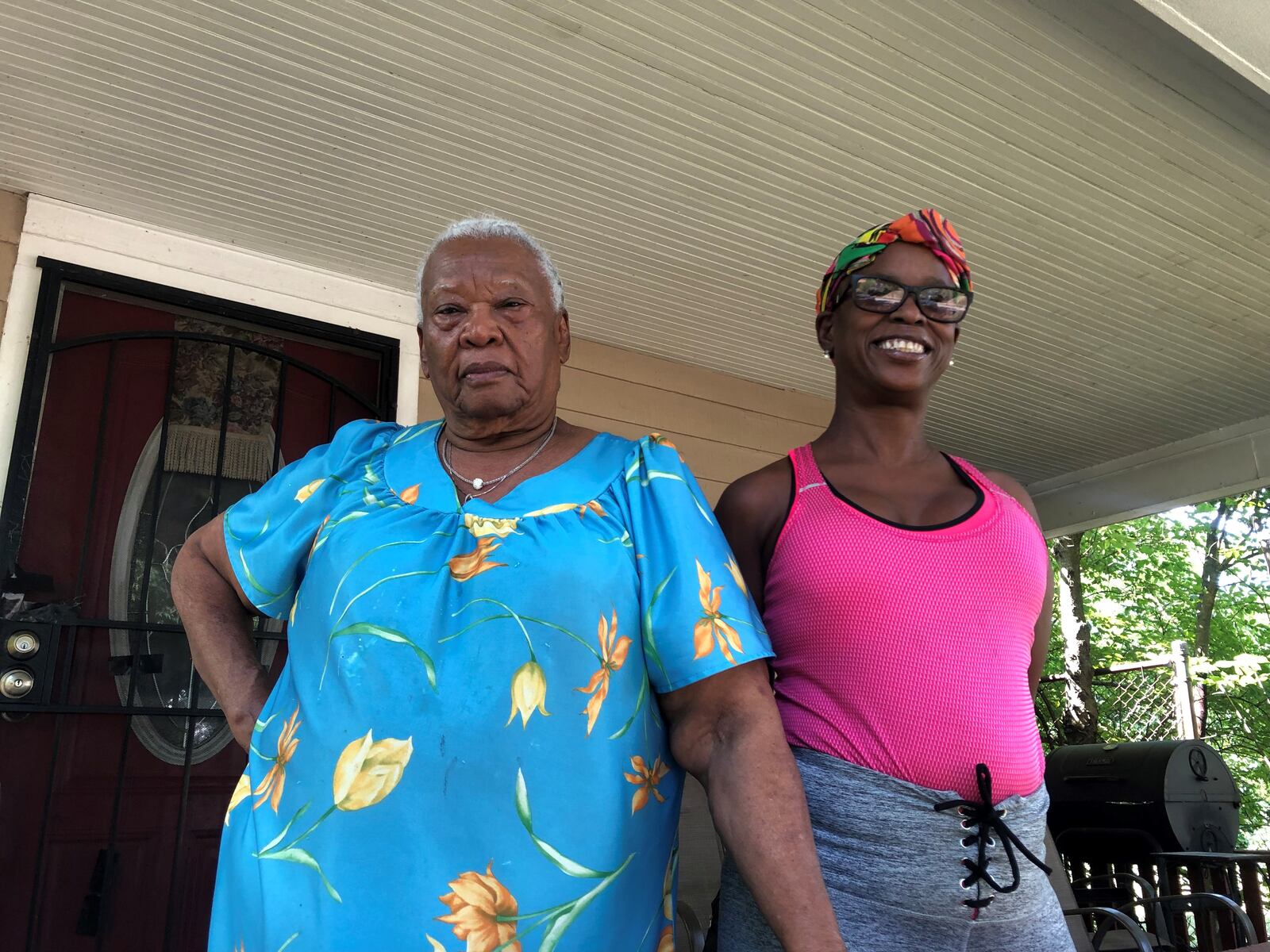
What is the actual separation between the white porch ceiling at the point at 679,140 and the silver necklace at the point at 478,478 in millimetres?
1445

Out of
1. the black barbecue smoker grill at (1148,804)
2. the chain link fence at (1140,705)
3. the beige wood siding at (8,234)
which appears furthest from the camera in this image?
the chain link fence at (1140,705)

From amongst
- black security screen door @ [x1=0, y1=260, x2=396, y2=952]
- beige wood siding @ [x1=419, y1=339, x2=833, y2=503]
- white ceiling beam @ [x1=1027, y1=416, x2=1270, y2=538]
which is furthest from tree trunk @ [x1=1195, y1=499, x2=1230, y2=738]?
black security screen door @ [x1=0, y1=260, x2=396, y2=952]

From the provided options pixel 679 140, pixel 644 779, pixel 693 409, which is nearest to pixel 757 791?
pixel 644 779

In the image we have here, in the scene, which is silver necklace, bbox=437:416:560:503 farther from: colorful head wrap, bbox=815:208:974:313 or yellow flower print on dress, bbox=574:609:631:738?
colorful head wrap, bbox=815:208:974:313

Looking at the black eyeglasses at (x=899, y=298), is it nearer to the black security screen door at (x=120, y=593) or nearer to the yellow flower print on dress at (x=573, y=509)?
the yellow flower print on dress at (x=573, y=509)

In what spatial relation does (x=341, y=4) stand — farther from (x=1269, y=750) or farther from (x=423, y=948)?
(x=1269, y=750)

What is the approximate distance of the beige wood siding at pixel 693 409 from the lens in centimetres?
406

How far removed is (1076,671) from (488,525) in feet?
25.8

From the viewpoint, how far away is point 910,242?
151cm

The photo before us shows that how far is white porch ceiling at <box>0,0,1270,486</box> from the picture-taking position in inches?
98.0

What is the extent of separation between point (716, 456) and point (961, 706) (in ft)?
10.2

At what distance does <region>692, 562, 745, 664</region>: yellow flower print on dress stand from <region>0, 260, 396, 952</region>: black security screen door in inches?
94.4

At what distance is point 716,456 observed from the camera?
4371 millimetres

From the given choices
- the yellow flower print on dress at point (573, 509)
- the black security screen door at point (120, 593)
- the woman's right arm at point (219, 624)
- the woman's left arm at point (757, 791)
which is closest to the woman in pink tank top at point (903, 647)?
the woman's left arm at point (757, 791)
